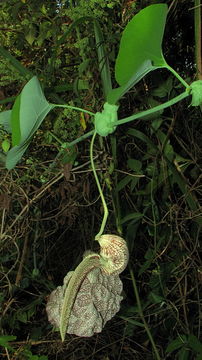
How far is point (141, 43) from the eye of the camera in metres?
0.42

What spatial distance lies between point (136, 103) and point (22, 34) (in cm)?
27

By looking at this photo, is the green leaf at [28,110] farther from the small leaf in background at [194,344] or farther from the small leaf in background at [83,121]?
the small leaf in background at [194,344]

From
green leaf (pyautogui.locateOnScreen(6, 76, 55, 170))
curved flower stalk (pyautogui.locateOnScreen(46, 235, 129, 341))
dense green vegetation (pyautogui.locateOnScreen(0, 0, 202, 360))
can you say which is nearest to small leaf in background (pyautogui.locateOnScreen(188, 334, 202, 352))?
dense green vegetation (pyautogui.locateOnScreen(0, 0, 202, 360))

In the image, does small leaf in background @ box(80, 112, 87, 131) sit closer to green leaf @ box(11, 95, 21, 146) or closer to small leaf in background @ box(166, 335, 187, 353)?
green leaf @ box(11, 95, 21, 146)

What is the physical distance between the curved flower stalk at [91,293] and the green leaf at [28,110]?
0.15 m

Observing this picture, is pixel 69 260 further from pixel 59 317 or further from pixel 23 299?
pixel 59 317

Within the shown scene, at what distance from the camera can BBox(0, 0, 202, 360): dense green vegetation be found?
84 cm

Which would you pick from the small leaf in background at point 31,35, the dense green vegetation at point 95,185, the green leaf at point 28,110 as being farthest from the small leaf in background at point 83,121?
the green leaf at point 28,110

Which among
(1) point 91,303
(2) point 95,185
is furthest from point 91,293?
(2) point 95,185

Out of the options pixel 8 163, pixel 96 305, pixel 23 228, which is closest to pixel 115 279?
pixel 96 305

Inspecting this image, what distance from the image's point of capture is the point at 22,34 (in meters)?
0.97

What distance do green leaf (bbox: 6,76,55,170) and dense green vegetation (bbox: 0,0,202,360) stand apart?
1.09ft

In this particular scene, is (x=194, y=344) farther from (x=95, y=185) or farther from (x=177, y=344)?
(x=95, y=185)

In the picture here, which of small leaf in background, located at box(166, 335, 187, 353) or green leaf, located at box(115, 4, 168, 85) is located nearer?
green leaf, located at box(115, 4, 168, 85)
